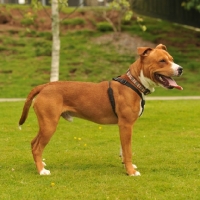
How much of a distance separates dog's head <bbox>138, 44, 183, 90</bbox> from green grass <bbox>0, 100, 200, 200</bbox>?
138cm

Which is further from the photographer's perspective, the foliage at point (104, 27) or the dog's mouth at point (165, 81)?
the foliage at point (104, 27)

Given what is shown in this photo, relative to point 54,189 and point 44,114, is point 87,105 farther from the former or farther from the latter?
point 54,189

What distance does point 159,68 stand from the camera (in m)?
8.00

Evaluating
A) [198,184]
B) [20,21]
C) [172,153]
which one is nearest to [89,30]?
[20,21]

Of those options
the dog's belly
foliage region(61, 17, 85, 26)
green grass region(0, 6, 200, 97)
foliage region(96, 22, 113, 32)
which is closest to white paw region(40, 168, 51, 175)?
the dog's belly

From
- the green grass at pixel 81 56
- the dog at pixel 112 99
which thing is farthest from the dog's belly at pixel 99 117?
the green grass at pixel 81 56

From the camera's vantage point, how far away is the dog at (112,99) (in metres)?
8.05

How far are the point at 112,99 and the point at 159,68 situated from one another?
0.90 metres

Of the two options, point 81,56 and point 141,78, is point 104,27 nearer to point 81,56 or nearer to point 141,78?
point 81,56

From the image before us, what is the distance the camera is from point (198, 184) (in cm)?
749

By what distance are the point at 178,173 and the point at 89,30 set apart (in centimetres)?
2145

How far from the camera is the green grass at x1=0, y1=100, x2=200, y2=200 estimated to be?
7.17m

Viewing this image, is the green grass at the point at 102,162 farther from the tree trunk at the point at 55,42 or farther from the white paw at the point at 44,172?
the tree trunk at the point at 55,42

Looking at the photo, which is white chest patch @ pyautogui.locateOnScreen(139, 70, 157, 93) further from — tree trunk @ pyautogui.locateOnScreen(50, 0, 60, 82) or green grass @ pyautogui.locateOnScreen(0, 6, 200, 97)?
green grass @ pyautogui.locateOnScreen(0, 6, 200, 97)
